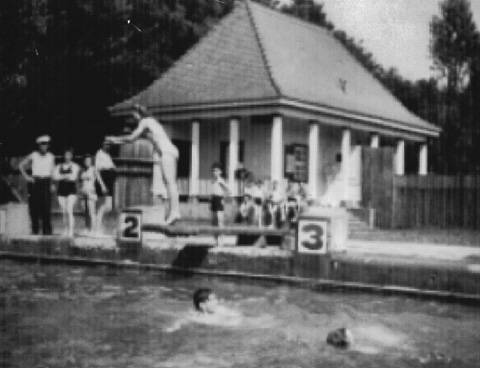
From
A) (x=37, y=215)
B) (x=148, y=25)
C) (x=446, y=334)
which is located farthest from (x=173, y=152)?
(x=148, y=25)

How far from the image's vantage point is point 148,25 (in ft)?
116

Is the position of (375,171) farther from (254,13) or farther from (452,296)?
(452,296)

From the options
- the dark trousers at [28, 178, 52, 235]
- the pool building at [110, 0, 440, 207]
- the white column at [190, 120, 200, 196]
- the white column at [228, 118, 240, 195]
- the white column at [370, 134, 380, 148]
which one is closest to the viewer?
the dark trousers at [28, 178, 52, 235]

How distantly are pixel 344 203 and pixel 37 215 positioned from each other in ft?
39.0

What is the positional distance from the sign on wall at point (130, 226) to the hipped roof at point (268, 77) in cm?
997

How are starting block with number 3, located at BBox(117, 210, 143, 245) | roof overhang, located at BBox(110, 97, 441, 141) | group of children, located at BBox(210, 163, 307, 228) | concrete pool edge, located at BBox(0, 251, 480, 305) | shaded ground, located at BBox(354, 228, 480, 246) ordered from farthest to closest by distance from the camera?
roof overhang, located at BBox(110, 97, 441, 141) → group of children, located at BBox(210, 163, 307, 228) → shaded ground, located at BBox(354, 228, 480, 246) → starting block with number 3, located at BBox(117, 210, 143, 245) → concrete pool edge, located at BBox(0, 251, 480, 305)

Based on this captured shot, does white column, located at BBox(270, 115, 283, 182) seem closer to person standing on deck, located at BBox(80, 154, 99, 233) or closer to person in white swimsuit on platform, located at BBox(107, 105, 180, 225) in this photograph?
person standing on deck, located at BBox(80, 154, 99, 233)

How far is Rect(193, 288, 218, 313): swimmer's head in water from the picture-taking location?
9.16 meters

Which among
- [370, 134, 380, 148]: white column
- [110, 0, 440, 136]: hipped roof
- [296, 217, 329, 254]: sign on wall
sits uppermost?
[110, 0, 440, 136]: hipped roof

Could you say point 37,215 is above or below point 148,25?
below

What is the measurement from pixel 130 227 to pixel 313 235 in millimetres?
3925

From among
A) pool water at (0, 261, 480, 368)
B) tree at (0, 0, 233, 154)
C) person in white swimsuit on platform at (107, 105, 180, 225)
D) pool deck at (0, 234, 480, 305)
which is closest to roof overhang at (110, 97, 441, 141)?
tree at (0, 0, 233, 154)

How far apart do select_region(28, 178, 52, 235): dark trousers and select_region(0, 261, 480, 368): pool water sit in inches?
123

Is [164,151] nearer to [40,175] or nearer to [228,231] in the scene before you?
[228,231]
